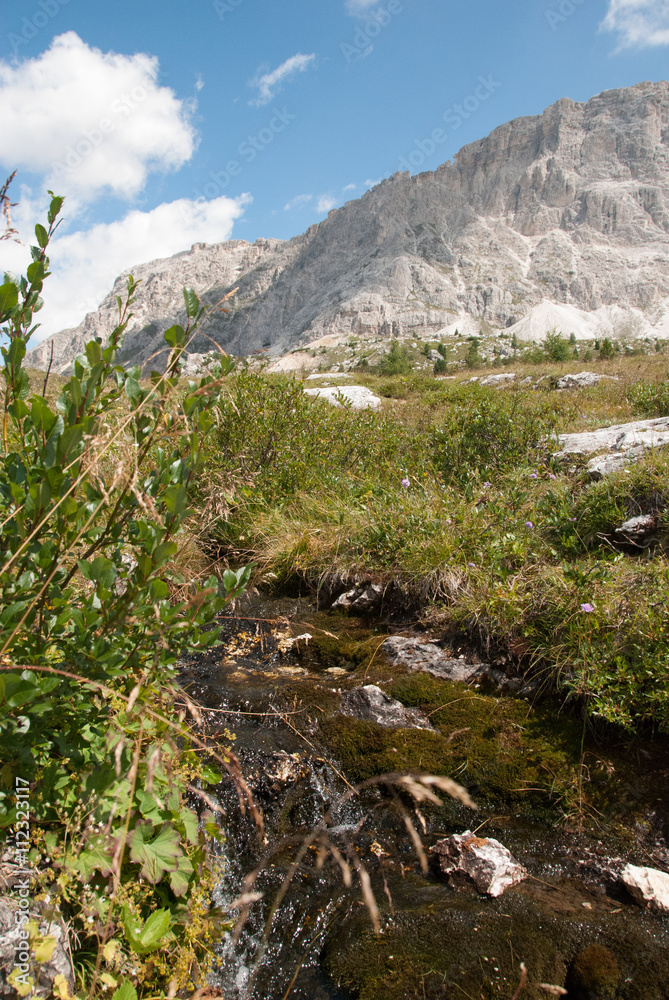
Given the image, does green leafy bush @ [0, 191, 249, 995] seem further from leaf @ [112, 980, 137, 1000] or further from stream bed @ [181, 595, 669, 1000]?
stream bed @ [181, 595, 669, 1000]

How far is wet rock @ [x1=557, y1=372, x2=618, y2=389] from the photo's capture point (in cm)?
1309

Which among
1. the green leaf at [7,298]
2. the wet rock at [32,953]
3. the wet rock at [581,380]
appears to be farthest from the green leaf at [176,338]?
the wet rock at [581,380]

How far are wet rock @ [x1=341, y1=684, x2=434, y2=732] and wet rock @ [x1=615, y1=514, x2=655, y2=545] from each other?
8.20ft

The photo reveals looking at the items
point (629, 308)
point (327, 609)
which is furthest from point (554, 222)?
point (327, 609)

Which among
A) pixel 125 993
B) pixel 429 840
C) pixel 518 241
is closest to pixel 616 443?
pixel 429 840

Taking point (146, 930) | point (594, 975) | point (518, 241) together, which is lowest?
point (594, 975)

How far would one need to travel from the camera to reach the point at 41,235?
5.78ft

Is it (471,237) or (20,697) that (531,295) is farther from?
(20,697)

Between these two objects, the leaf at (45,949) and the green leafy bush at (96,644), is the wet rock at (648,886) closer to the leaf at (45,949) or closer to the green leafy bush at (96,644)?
the green leafy bush at (96,644)

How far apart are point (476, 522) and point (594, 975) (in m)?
3.58

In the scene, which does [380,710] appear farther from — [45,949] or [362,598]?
[45,949]

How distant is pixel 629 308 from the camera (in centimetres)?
10438

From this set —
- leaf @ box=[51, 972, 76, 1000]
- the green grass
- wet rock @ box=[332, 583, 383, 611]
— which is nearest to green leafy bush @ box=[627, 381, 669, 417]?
the green grass

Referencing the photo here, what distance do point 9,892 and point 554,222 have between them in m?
147
